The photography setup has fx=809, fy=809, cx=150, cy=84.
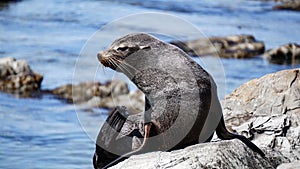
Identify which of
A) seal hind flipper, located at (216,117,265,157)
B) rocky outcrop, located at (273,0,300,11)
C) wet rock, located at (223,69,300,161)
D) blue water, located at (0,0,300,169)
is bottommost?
rocky outcrop, located at (273,0,300,11)

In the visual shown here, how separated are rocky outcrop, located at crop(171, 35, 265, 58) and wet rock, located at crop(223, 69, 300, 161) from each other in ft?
30.4

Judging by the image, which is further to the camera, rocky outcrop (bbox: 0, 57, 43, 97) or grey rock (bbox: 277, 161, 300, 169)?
rocky outcrop (bbox: 0, 57, 43, 97)

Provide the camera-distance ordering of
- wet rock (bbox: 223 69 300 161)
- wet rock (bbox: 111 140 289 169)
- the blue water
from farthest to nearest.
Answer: the blue water, wet rock (bbox: 223 69 300 161), wet rock (bbox: 111 140 289 169)

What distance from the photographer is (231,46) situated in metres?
17.8

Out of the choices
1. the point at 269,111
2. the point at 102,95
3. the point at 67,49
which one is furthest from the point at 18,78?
the point at 269,111

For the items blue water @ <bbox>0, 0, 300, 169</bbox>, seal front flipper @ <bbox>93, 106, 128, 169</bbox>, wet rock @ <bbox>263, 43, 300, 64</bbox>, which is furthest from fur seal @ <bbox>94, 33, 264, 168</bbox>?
wet rock @ <bbox>263, 43, 300, 64</bbox>

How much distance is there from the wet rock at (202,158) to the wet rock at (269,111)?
2.70 feet

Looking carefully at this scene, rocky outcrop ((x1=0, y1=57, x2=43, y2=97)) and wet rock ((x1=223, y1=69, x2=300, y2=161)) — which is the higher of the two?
wet rock ((x1=223, y1=69, x2=300, y2=161))

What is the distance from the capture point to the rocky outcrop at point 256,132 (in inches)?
202

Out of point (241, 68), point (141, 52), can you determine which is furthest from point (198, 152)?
point (241, 68)

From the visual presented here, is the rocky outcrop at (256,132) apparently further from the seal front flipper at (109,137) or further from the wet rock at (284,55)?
the wet rock at (284,55)

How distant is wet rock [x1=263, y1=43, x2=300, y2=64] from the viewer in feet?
55.2

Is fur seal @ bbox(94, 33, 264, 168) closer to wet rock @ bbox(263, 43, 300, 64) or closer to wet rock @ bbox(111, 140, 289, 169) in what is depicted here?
wet rock @ bbox(111, 140, 289, 169)

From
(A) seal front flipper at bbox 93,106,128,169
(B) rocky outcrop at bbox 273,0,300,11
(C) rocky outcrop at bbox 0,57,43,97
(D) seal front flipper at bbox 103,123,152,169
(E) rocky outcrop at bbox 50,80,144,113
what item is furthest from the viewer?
(B) rocky outcrop at bbox 273,0,300,11
